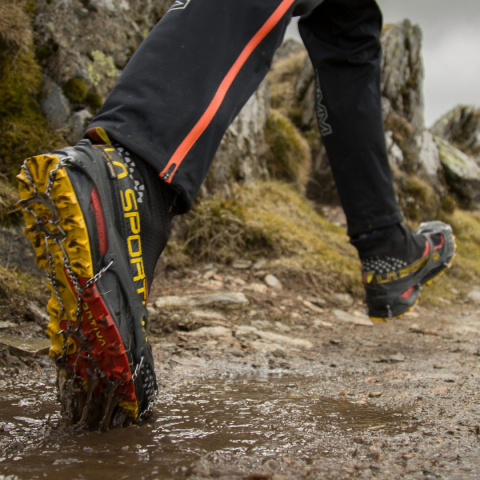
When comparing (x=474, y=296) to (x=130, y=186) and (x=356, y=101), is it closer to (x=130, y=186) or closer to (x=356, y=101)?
(x=356, y=101)

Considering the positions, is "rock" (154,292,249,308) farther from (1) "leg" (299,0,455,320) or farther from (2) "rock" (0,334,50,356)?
(1) "leg" (299,0,455,320)

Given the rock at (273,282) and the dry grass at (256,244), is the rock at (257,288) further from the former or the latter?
the dry grass at (256,244)

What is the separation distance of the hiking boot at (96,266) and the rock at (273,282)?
2.43 meters

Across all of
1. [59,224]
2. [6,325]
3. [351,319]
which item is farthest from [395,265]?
[6,325]

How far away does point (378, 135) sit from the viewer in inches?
88.3

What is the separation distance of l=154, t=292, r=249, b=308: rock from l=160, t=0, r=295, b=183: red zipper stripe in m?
1.81

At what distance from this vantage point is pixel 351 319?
3559 mm

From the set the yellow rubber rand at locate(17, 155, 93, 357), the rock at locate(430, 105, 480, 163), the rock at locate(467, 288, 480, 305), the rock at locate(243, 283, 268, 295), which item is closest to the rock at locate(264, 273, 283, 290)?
the rock at locate(243, 283, 268, 295)

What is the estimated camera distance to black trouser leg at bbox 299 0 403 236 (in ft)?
7.19

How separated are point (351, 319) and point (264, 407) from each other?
2.21 meters

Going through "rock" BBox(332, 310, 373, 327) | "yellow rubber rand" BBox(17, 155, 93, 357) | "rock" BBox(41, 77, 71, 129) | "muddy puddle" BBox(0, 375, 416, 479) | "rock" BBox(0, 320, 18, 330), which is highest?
"rock" BBox(41, 77, 71, 129)

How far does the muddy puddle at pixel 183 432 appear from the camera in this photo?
3.33 ft

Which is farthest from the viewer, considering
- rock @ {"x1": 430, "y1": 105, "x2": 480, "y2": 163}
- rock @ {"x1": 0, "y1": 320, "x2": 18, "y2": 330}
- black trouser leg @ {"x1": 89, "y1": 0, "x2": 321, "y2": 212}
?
rock @ {"x1": 430, "y1": 105, "x2": 480, "y2": 163}

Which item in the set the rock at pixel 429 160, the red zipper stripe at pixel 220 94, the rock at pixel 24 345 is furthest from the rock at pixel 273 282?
the rock at pixel 429 160
